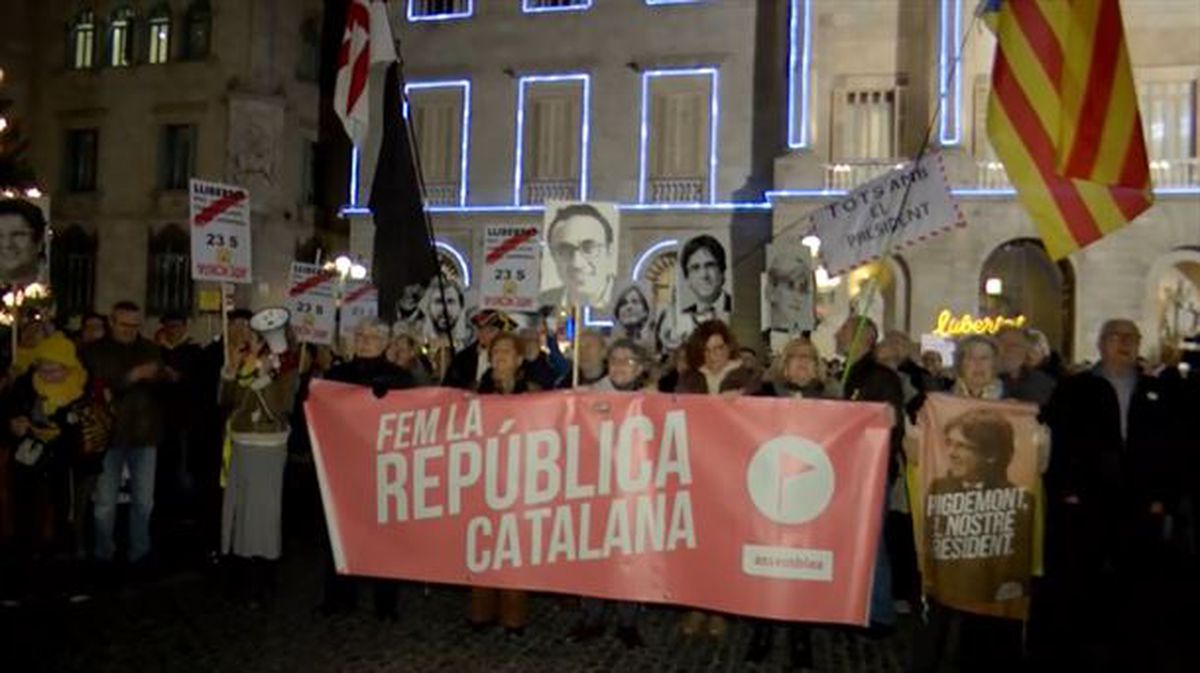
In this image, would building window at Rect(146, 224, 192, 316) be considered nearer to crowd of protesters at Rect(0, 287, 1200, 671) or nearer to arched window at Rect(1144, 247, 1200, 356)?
crowd of protesters at Rect(0, 287, 1200, 671)

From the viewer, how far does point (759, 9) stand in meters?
29.7

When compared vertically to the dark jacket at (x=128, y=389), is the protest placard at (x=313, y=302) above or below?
above

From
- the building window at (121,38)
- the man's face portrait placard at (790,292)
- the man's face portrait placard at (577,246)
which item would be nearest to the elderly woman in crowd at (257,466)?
the man's face portrait placard at (577,246)

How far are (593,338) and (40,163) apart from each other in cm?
3596

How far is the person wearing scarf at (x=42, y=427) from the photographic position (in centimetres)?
962

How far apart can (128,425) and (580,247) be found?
14.1ft

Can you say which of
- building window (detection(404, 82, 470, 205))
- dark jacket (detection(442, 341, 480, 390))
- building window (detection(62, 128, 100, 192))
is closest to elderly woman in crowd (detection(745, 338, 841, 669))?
dark jacket (detection(442, 341, 480, 390))

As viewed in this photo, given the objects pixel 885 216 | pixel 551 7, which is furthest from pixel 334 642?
pixel 551 7

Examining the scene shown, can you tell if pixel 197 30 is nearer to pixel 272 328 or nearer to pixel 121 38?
pixel 121 38

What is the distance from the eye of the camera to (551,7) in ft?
104

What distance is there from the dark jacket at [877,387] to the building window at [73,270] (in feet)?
115

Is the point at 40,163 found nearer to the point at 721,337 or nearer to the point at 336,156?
the point at 336,156

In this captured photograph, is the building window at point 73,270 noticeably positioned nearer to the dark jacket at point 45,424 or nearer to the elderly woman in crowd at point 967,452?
the dark jacket at point 45,424

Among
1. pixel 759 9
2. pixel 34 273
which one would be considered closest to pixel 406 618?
pixel 34 273
